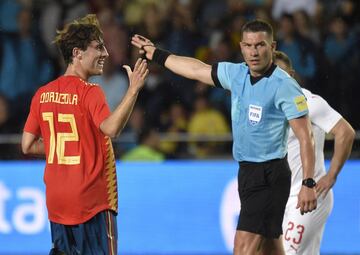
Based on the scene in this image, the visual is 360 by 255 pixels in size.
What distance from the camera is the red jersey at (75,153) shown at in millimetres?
7680

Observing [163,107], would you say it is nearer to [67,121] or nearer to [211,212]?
[211,212]

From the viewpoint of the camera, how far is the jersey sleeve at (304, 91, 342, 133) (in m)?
8.52

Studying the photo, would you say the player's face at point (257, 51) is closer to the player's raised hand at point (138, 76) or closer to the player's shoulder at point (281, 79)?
the player's shoulder at point (281, 79)

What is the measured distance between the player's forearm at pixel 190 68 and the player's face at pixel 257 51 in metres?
0.43

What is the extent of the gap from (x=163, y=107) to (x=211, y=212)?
5.14ft

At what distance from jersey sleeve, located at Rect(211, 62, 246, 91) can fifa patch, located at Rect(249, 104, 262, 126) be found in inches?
11.9

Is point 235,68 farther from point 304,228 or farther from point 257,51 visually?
point 304,228

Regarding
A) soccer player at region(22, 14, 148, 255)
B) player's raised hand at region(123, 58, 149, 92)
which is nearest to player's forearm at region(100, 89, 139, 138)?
player's raised hand at region(123, 58, 149, 92)

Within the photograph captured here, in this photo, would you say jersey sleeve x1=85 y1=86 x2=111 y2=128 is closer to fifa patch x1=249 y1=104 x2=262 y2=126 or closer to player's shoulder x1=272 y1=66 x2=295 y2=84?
fifa patch x1=249 y1=104 x2=262 y2=126

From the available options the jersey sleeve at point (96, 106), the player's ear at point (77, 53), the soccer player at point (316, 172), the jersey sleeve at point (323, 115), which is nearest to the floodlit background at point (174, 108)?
the soccer player at point (316, 172)

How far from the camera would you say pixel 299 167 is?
29.1ft

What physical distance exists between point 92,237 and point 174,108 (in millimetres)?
5690

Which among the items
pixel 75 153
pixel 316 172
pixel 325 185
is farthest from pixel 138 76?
pixel 316 172

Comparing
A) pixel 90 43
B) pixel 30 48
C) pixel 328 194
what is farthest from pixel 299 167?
pixel 30 48
